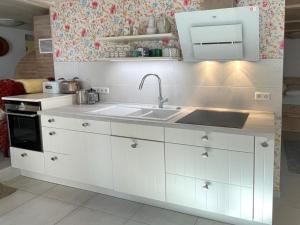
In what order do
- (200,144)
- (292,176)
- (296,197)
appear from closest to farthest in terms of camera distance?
(200,144), (296,197), (292,176)

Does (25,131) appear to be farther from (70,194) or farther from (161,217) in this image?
(161,217)

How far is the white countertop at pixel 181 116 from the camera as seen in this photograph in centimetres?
198

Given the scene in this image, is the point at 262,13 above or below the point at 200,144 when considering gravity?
above

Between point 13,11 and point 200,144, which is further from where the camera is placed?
point 13,11

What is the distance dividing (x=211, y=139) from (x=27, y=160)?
211cm

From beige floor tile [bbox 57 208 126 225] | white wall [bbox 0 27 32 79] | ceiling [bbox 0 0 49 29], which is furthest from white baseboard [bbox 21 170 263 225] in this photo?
white wall [bbox 0 27 32 79]

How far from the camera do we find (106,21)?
10.1 ft

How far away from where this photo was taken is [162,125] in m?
2.26

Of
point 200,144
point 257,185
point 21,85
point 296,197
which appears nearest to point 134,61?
point 200,144

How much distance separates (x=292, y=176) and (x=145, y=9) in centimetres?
242

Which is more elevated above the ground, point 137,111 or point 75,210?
point 137,111

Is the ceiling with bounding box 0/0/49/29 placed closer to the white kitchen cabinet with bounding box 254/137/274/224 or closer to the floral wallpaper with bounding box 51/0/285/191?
the floral wallpaper with bounding box 51/0/285/191

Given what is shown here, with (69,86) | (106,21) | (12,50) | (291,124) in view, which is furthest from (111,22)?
(12,50)

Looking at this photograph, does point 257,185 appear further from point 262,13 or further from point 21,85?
point 21,85
